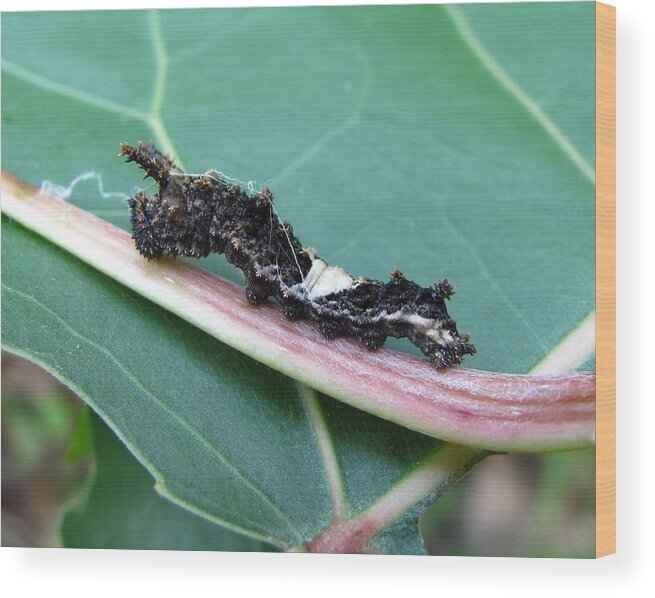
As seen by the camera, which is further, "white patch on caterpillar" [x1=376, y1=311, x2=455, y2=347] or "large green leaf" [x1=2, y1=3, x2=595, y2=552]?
"large green leaf" [x1=2, y1=3, x2=595, y2=552]

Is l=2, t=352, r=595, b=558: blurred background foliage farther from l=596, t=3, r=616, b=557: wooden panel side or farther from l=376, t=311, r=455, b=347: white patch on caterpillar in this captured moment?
l=376, t=311, r=455, b=347: white patch on caterpillar

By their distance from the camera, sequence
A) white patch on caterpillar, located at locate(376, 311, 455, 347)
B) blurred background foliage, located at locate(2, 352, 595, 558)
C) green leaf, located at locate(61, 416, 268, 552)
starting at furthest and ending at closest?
green leaf, located at locate(61, 416, 268, 552) → blurred background foliage, located at locate(2, 352, 595, 558) → white patch on caterpillar, located at locate(376, 311, 455, 347)

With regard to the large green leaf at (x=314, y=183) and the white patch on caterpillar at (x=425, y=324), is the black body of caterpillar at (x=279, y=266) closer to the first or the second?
the white patch on caterpillar at (x=425, y=324)

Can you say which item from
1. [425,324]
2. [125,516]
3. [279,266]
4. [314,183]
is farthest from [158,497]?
[314,183]

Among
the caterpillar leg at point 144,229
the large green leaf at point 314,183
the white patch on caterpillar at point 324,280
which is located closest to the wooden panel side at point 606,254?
the large green leaf at point 314,183

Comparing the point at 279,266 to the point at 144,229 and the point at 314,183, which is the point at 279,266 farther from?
the point at 144,229

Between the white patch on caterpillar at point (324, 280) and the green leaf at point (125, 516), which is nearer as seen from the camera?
the white patch on caterpillar at point (324, 280)

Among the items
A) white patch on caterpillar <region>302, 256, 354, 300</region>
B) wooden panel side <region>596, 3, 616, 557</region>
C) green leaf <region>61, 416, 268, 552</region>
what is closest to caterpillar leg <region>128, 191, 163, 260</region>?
white patch on caterpillar <region>302, 256, 354, 300</region>
